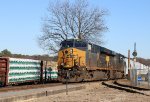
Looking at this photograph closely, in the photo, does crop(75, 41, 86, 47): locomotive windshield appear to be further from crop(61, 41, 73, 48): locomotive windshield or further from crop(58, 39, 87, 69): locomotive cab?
crop(61, 41, 73, 48): locomotive windshield

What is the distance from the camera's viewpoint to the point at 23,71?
29.7 metres

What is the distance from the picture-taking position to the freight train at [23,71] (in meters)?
26.8

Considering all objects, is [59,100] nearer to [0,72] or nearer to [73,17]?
[0,72]

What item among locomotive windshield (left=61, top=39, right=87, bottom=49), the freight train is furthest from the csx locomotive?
the freight train

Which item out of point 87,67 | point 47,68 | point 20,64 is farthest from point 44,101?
point 47,68

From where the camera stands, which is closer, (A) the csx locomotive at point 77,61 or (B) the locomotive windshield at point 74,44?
(A) the csx locomotive at point 77,61

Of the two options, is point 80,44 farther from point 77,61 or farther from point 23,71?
point 23,71

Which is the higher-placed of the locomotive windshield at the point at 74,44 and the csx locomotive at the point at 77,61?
the locomotive windshield at the point at 74,44

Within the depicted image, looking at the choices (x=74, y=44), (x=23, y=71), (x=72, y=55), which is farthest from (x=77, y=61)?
(x=23, y=71)

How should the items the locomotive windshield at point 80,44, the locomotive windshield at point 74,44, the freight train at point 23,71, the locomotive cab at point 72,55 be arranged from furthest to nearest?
the locomotive windshield at point 80,44 < the locomotive windshield at point 74,44 < the locomotive cab at point 72,55 < the freight train at point 23,71

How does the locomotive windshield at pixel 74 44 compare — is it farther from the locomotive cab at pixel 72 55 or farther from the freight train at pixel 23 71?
the freight train at pixel 23 71

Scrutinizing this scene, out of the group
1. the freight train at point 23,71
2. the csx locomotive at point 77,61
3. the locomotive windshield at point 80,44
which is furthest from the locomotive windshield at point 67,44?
the freight train at point 23,71

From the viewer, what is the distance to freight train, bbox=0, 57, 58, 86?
26.8 metres

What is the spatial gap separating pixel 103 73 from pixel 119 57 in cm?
1226
